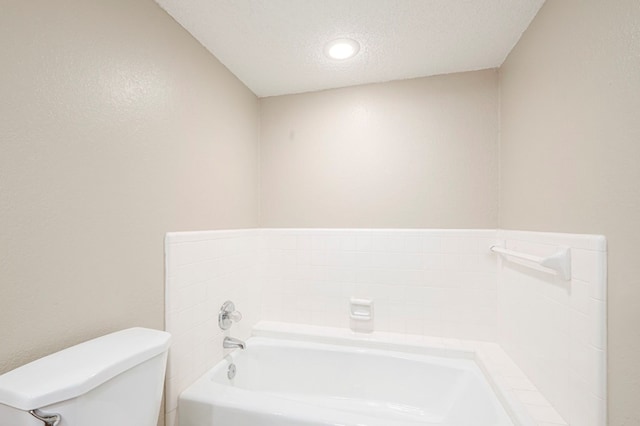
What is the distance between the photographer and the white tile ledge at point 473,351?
3.71 ft

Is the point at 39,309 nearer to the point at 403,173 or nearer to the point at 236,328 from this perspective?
the point at 236,328

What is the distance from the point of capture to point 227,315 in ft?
5.52

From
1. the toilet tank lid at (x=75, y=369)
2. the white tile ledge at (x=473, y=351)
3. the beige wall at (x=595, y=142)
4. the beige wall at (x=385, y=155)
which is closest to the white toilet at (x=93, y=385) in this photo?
the toilet tank lid at (x=75, y=369)

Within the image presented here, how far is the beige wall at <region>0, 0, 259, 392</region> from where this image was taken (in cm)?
→ 79

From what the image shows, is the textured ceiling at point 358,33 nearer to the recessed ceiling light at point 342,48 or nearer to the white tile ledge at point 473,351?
the recessed ceiling light at point 342,48

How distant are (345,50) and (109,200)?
4.46 ft

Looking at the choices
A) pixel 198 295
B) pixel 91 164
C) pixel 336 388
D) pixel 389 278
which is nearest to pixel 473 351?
pixel 389 278

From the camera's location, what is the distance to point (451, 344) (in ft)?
5.74

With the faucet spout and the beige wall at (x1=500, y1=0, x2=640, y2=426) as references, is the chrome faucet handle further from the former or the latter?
the beige wall at (x1=500, y1=0, x2=640, y2=426)

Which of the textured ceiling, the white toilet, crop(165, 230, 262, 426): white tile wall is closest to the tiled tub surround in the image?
crop(165, 230, 262, 426): white tile wall

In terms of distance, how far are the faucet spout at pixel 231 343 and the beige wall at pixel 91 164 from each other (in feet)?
1.66

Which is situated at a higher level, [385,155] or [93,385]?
[385,155]

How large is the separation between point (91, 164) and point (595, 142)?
1.67 m

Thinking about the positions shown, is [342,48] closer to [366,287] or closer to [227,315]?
[366,287]
